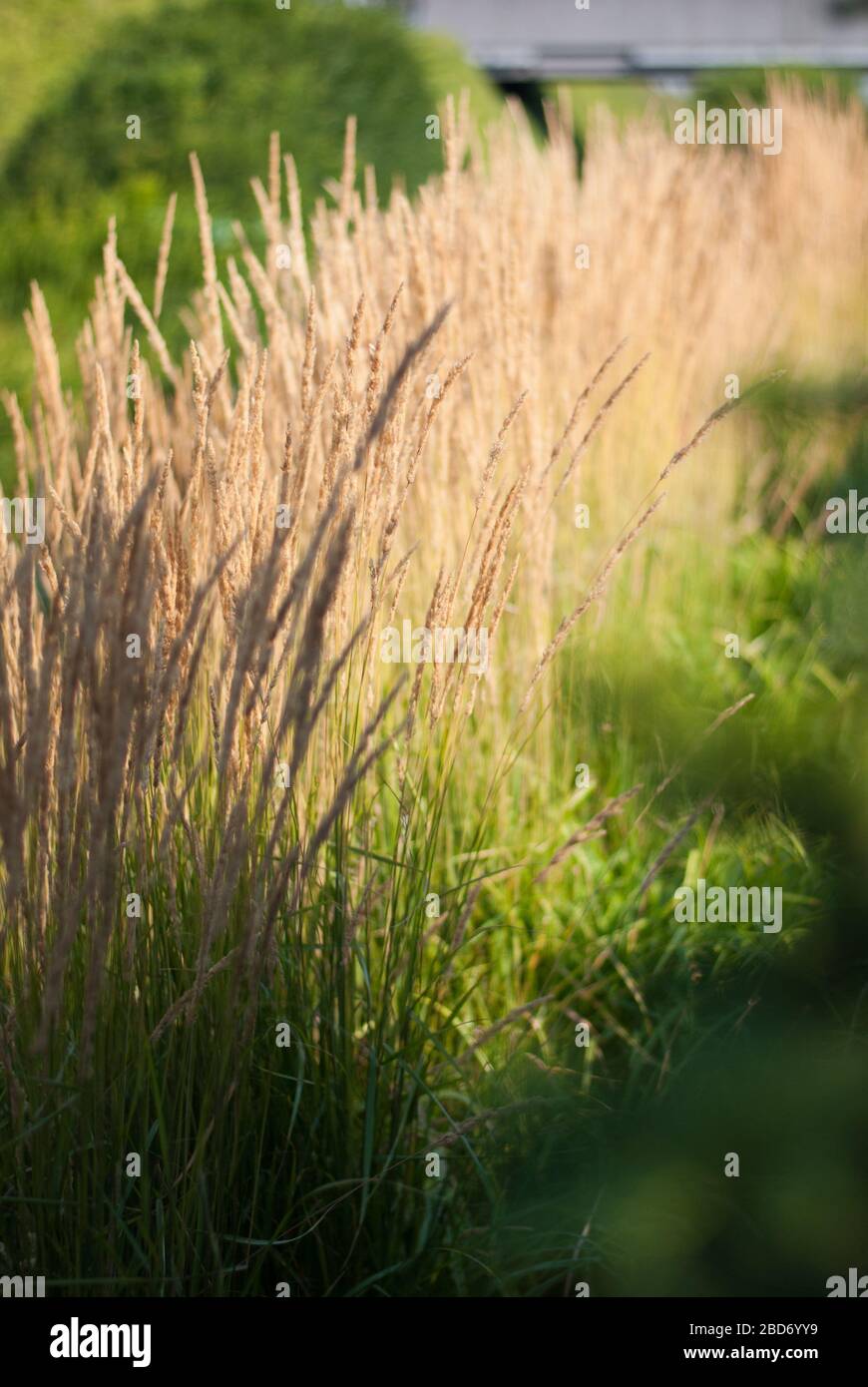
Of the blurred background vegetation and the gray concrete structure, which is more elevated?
the gray concrete structure

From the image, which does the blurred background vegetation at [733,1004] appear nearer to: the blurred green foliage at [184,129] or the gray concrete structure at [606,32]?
the blurred green foliage at [184,129]

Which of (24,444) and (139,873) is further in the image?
(24,444)

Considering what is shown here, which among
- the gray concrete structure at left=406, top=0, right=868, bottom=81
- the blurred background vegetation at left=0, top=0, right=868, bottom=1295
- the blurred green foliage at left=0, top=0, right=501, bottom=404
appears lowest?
the blurred background vegetation at left=0, top=0, right=868, bottom=1295

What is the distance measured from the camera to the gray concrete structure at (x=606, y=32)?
1473 cm

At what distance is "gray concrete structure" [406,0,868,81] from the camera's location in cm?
1473

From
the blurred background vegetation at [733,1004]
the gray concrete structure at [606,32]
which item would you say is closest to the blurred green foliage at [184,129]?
the blurred background vegetation at [733,1004]

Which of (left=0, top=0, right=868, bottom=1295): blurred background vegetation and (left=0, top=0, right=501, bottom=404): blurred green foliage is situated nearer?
(left=0, top=0, right=868, bottom=1295): blurred background vegetation

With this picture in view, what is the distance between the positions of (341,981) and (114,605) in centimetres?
48

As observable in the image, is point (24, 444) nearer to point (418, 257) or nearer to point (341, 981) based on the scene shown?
point (418, 257)

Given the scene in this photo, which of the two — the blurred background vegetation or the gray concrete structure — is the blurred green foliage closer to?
the blurred background vegetation

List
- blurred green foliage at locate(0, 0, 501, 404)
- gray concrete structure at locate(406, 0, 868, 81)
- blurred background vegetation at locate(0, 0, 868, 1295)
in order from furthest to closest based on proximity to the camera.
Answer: gray concrete structure at locate(406, 0, 868, 81) → blurred green foliage at locate(0, 0, 501, 404) → blurred background vegetation at locate(0, 0, 868, 1295)

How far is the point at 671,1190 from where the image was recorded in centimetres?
81

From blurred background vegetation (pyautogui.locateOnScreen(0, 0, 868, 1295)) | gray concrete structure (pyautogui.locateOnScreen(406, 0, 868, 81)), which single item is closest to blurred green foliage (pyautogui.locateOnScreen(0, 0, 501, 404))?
blurred background vegetation (pyautogui.locateOnScreen(0, 0, 868, 1295))
